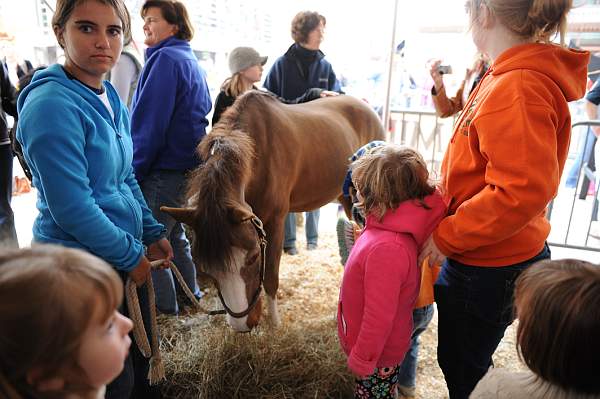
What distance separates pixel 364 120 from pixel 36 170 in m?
2.62

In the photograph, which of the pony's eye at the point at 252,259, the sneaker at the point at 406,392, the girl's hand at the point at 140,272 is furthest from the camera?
the sneaker at the point at 406,392

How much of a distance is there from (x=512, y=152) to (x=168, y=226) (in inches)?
70.3

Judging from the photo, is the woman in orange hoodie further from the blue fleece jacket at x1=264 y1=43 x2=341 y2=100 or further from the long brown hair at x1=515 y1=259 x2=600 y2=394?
the blue fleece jacket at x1=264 y1=43 x2=341 y2=100

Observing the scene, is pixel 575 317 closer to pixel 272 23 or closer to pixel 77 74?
pixel 77 74

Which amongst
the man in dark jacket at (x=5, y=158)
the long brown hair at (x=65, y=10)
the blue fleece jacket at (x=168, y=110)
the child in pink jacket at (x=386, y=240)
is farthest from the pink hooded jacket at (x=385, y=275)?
the man in dark jacket at (x=5, y=158)

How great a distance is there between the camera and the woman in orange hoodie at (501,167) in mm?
991

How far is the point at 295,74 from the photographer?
341 centimetres

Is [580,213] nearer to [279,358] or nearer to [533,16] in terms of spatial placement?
[279,358]

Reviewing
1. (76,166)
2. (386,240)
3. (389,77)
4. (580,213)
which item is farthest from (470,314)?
(580,213)

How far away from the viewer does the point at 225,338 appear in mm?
1985

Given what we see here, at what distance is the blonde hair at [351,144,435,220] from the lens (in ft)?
3.95

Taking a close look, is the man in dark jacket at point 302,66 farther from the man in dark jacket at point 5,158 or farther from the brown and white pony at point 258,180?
the man in dark jacket at point 5,158

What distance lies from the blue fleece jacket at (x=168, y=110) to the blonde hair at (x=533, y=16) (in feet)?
4.71

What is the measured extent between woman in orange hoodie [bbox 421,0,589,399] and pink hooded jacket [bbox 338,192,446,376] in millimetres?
64
